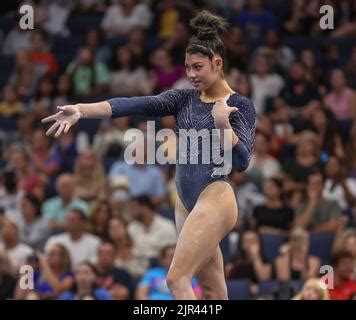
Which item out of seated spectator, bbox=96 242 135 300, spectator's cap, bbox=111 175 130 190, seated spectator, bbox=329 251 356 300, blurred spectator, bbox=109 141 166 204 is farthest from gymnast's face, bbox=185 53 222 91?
blurred spectator, bbox=109 141 166 204

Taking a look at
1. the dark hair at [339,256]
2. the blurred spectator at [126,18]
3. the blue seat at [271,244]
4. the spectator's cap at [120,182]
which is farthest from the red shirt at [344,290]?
the blurred spectator at [126,18]

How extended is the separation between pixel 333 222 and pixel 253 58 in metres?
2.93

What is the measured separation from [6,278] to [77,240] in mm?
1076

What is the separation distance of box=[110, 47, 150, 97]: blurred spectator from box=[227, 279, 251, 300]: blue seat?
404 centimetres

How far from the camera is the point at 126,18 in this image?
1271 cm

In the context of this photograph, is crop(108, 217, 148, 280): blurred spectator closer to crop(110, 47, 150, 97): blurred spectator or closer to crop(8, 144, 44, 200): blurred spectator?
crop(8, 144, 44, 200): blurred spectator

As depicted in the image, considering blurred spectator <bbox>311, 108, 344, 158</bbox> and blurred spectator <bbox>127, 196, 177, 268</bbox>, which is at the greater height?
blurred spectator <bbox>311, 108, 344, 158</bbox>


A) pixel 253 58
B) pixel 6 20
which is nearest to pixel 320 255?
pixel 253 58

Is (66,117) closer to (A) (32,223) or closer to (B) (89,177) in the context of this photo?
(A) (32,223)

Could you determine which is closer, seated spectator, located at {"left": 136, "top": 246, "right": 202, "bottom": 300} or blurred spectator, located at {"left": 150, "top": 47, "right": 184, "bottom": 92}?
seated spectator, located at {"left": 136, "top": 246, "right": 202, "bottom": 300}

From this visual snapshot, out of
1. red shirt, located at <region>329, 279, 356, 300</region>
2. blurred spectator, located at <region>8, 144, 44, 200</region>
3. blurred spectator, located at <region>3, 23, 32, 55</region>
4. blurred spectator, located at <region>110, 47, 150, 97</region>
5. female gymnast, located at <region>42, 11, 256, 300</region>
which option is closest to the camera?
female gymnast, located at <region>42, 11, 256, 300</region>

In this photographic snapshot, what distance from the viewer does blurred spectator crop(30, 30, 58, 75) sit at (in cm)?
1217

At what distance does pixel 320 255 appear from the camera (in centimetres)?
886

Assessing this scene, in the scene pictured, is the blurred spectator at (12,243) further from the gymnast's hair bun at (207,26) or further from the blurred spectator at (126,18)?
the blurred spectator at (126,18)
